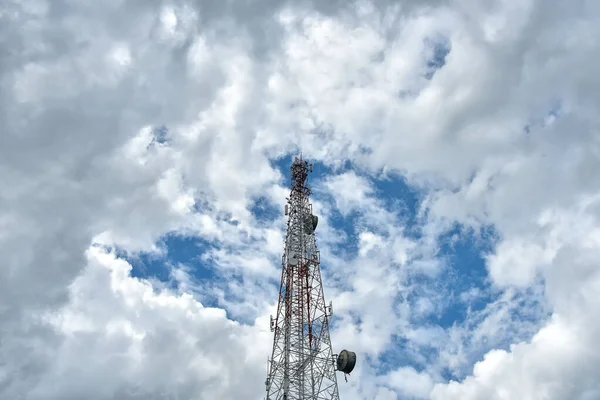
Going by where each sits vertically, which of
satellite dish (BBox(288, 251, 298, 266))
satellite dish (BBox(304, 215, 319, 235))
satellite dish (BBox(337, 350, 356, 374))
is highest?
satellite dish (BBox(304, 215, 319, 235))

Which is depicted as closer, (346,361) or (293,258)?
(346,361)

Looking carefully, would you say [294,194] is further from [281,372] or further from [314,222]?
[281,372]

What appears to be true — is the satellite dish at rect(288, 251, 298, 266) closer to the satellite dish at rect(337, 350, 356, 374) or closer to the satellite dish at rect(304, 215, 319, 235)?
the satellite dish at rect(304, 215, 319, 235)

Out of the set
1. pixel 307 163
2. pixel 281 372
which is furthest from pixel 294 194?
pixel 281 372

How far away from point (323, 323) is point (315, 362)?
13.8 feet

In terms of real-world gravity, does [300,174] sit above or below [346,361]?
above

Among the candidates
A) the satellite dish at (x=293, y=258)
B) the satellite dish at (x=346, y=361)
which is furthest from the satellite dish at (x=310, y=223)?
the satellite dish at (x=346, y=361)

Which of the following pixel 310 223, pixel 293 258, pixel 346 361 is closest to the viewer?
pixel 346 361

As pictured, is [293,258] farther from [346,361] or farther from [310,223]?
[346,361]

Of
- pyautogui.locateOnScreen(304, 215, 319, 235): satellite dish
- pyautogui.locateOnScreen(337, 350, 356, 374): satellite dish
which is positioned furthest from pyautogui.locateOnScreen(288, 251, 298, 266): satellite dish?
pyautogui.locateOnScreen(337, 350, 356, 374): satellite dish

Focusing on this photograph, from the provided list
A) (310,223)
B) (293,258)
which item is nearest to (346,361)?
(293,258)

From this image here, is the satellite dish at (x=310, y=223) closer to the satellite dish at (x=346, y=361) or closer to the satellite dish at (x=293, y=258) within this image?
the satellite dish at (x=293, y=258)

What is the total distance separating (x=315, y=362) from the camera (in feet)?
192

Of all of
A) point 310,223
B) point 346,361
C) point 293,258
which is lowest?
point 346,361
